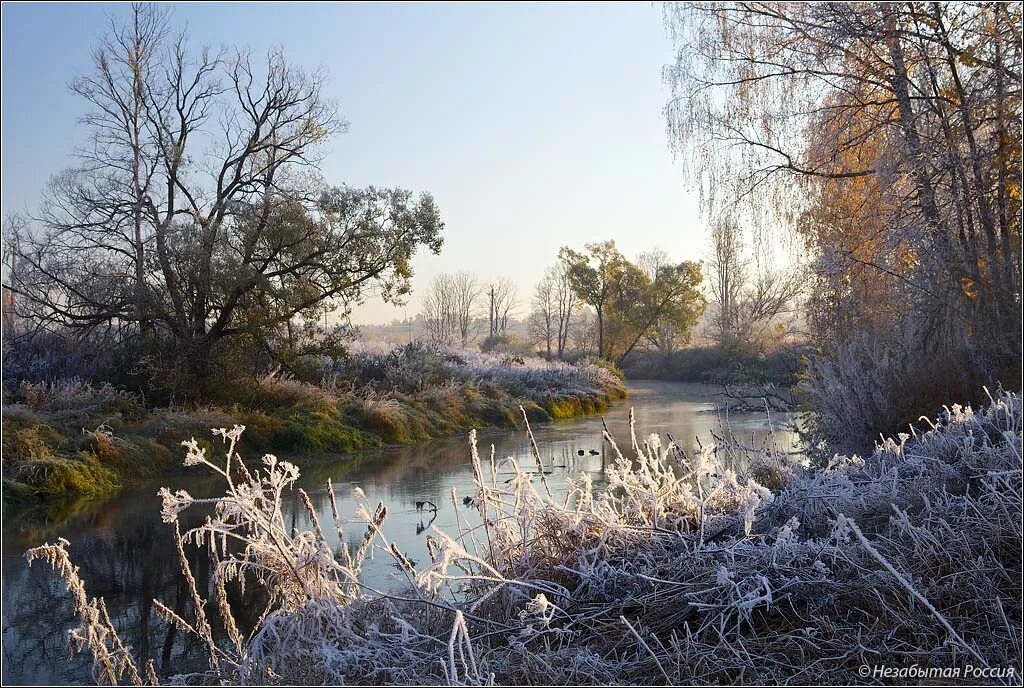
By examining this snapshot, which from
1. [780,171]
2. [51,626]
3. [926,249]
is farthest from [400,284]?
[51,626]

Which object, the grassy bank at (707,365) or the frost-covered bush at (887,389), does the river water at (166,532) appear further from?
the grassy bank at (707,365)

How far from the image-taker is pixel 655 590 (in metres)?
3.15

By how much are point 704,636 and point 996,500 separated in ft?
4.15

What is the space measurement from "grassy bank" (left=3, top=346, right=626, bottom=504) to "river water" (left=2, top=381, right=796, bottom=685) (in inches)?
21.3

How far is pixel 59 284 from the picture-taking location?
13.1 m

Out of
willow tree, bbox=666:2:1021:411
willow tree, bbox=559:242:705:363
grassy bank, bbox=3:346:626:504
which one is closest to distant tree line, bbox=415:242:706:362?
willow tree, bbox=559:242:705:363

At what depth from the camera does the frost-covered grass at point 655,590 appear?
271 cm

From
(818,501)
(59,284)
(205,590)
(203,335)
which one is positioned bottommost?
(205,590)

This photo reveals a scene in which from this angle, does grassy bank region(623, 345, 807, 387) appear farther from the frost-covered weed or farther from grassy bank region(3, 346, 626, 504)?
grassy bank region(3, 346, 626, 504)

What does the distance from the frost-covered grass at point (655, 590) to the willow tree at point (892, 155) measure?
3335 millimetres

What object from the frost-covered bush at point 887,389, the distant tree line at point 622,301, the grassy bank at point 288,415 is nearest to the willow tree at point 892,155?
the frost-covered bush at point 887,389

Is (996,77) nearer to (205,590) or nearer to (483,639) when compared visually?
(483,639)

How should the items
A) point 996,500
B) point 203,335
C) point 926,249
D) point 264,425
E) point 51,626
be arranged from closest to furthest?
point 996,500, point 51,626, point 926,249, point 264,425, point 203,335

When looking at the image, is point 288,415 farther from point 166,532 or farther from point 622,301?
point 622,301
